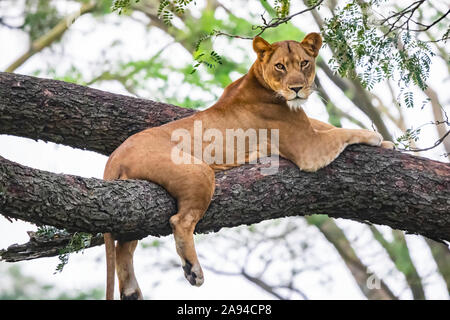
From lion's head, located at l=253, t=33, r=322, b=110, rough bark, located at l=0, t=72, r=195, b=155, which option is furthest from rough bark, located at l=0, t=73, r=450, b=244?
lion's head, located at l=253, t=33, r=322, b=110

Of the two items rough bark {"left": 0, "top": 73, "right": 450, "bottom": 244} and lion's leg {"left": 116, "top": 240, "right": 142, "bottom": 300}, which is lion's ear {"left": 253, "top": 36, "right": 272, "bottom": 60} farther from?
lion's leg {"left": 116, "top": 240, "right": 142, "bottom": 300}

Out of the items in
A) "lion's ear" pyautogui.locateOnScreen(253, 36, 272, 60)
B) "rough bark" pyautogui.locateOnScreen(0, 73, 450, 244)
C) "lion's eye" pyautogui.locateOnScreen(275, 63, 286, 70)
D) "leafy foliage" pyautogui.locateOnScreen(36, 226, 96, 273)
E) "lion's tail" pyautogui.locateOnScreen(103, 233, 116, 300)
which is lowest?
"lion's tail" pyautogui.locateOnScreen(103, 233, 116, 300)

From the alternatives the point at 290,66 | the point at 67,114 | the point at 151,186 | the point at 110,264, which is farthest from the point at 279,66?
the point at 110,264

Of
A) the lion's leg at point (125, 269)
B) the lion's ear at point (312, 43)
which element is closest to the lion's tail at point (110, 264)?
the lion's leg at point (125, 269)

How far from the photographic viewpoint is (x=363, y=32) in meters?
5.80

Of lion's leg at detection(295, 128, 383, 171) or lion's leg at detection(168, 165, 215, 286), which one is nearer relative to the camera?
lion's leg at detection(168, 165, 215, 286)

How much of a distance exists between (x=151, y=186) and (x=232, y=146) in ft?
3.14

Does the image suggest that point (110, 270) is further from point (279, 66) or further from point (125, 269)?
point (279, 66)

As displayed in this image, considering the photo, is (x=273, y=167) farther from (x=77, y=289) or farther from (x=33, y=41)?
(x=77, y=289)

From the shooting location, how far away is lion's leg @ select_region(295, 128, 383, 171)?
18.2 ft

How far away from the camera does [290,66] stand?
563cm

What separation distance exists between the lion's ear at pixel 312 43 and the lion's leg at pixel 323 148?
27.8 inches

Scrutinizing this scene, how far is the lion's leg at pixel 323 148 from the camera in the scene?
5543 millimetres

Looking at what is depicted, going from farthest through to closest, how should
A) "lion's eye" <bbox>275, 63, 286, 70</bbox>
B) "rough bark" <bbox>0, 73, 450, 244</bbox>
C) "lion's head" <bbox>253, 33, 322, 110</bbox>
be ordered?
"lion's eye" <bbox>275, 63, 286, 70</bbox>, "lion's head" <bbox>253, 33, 322, 110</bbox>, "rough bark" <bbox>0, 73, 450, 244</bbox>
